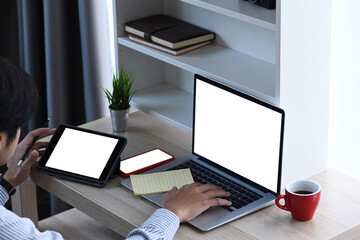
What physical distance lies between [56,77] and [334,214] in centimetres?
147

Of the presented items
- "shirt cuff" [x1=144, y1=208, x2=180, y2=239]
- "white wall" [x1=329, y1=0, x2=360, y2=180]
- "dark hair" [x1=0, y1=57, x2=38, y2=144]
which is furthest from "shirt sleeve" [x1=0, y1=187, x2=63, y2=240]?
"white wall" [x1=329, y1=0, x2=360, y2=180]

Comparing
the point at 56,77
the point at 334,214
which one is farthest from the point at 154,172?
the point at 56,77

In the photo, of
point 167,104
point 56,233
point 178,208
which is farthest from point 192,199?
point 167,104

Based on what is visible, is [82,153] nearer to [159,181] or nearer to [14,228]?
[159,181]

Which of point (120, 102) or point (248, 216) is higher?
point (120, 102)

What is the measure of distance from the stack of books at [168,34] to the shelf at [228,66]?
2 centimetres

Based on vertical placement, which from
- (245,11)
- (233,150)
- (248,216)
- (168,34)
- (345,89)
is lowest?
(248,216)

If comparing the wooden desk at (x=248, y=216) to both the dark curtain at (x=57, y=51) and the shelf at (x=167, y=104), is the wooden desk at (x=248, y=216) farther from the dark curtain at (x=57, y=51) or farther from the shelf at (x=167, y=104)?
the dark curtain at (x=57, y=51)

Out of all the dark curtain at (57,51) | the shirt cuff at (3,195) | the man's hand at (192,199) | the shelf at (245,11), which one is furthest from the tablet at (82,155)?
the dark curtain at (57,51)

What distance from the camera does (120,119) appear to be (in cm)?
232

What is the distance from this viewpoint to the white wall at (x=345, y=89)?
2.00m

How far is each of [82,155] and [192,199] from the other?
17.0 inches

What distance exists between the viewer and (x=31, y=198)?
2.32 meters

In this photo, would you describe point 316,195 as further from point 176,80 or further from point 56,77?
point 56,77
